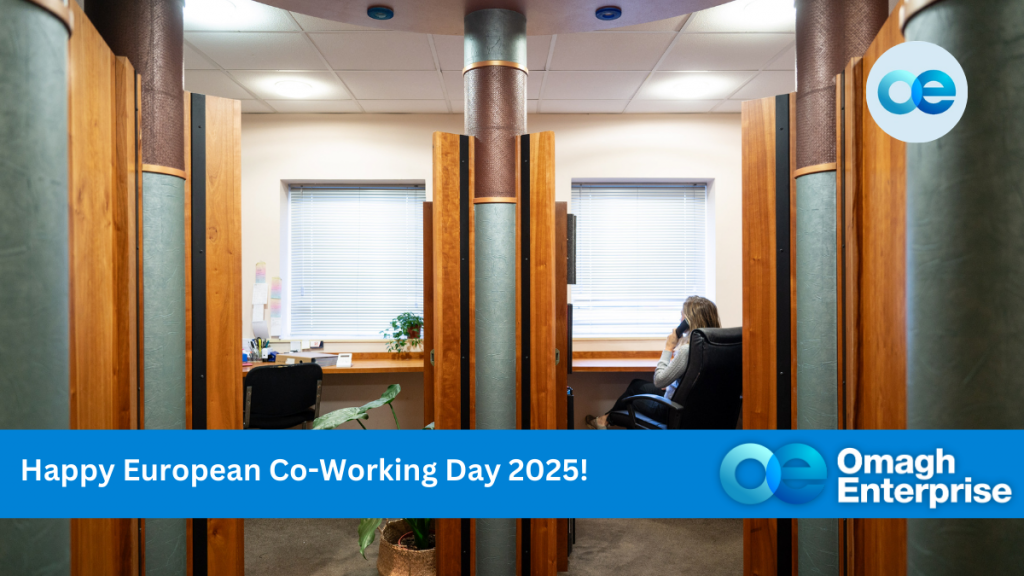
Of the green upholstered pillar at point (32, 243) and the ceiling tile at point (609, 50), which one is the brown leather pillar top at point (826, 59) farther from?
the green upholstered pillar at point (32, 243)

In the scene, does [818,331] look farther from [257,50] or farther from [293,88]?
[293,88]

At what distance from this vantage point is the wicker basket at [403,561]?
8.49ft

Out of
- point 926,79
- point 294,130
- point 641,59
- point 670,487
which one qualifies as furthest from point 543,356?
point 294,130

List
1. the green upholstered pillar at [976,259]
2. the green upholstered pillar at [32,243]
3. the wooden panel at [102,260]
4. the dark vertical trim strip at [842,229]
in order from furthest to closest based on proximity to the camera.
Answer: the dark vertical trim strip at [842,229] < the wooden panel at [102,260] < the green upholstered pillar at [32,243] < the green upholstered pillar at [976,259]

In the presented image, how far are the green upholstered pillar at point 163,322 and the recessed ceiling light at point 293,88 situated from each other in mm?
2302

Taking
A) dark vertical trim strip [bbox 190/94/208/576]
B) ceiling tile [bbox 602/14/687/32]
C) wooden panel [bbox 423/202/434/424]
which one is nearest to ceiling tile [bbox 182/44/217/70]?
dark vertical trim strip [bbox 190/94/208/576]

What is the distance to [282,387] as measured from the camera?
11.8ft

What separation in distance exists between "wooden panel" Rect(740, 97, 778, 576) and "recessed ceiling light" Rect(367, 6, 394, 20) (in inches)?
63.6

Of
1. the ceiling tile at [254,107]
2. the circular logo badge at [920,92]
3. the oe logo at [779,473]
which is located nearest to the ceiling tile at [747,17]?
the circular logo badge at [920,92]

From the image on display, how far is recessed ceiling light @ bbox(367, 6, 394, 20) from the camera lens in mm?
2621

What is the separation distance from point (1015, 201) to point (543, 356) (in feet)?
5.97

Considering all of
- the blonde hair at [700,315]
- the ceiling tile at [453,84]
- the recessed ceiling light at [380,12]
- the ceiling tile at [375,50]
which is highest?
the ceiling tile at [453,84]

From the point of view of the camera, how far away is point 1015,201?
75 cm

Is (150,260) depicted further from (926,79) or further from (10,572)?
(926,79)
